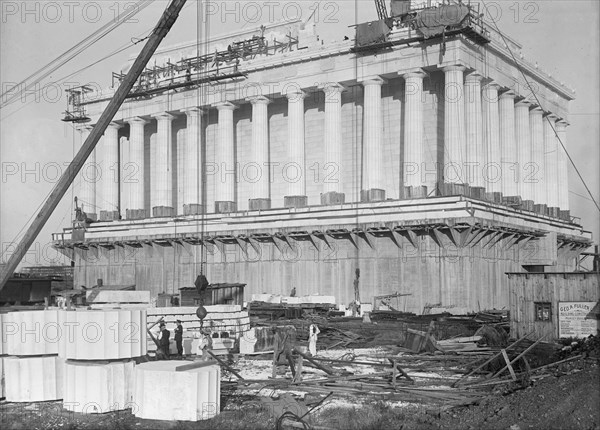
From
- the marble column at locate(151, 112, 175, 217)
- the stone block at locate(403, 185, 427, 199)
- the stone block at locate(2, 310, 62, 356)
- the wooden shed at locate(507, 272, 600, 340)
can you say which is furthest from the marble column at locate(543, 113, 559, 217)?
the stone block at locate(2, 310, 62, 356)

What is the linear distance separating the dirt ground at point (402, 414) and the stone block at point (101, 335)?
1.53m

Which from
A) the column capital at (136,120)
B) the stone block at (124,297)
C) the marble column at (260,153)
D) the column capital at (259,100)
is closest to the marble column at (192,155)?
the column capital at (136,120)

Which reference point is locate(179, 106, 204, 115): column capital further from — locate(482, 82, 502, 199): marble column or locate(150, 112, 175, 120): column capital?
locate(482, 82, 502, 199): marble column

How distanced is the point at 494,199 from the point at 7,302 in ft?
118

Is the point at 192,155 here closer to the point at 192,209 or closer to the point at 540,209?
the point at 192,209

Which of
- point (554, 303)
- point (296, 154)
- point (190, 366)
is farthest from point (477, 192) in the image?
point (190, 366)

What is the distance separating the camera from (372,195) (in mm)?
58000

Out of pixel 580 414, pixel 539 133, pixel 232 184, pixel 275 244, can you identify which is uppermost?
pixel 539 133

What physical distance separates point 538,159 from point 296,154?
22.0 metres

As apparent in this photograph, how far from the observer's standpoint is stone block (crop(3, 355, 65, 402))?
21906 millimetres

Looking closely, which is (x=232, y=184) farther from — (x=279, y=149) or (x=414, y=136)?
(x=414, y=136)

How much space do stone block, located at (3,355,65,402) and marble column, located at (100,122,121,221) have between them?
5497cm

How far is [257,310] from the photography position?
165 ft

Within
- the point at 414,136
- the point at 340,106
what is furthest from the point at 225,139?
the point at 414,136
